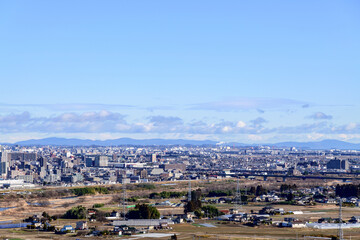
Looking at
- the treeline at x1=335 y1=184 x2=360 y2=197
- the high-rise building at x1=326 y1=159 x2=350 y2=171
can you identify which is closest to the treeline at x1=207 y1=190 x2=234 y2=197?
the treeline at x1=335 y1=184 x2=360 y2=197

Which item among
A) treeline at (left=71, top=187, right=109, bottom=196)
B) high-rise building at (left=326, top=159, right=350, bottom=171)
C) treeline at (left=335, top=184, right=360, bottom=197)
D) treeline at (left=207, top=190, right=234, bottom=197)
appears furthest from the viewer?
high-rise building at (left=326, top=159, right=350, bottom=171)

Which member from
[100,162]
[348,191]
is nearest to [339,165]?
[100,162]

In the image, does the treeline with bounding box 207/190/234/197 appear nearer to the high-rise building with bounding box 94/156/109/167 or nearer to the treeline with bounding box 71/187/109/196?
the treeline with bounding box 71/187/109/196

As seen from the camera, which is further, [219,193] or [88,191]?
[88,191]

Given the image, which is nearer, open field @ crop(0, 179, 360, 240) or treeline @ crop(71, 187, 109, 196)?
open field @ crop(0, 179, 360, 240)

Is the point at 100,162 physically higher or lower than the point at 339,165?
lower

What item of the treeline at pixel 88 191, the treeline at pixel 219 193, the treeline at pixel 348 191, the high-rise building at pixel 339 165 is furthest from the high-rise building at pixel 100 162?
the treeline at pixel 348 191

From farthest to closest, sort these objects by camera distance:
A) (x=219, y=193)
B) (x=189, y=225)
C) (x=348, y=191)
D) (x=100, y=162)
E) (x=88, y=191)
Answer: (x=100, y=162) → (x=88, y=191) → (x=219, y=193) → (x=348, y=191) → (x=189, y=225)

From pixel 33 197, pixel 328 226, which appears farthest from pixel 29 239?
pixel 33 197

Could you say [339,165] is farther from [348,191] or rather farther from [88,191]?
[88,191]

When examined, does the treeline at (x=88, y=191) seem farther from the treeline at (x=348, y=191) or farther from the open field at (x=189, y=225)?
the treeline at (x=348, y=191)

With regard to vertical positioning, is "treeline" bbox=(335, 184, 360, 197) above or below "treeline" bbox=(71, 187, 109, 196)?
above

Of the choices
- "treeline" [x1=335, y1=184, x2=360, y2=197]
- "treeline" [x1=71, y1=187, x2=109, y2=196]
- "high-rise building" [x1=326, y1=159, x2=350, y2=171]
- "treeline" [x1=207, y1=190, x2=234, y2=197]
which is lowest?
"treeline" [x1=71, y1=187, x2=109, y2=196]

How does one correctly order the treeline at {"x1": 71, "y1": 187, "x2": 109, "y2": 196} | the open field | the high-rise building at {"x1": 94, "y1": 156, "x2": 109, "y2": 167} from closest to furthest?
the open field
the treeline at {"x1": 71, "y1": 187, "x2": 109, "y2": 196}
the high-rise building at {"x1": 94, "y1": 156, "x2": 109, "y2": 167}
